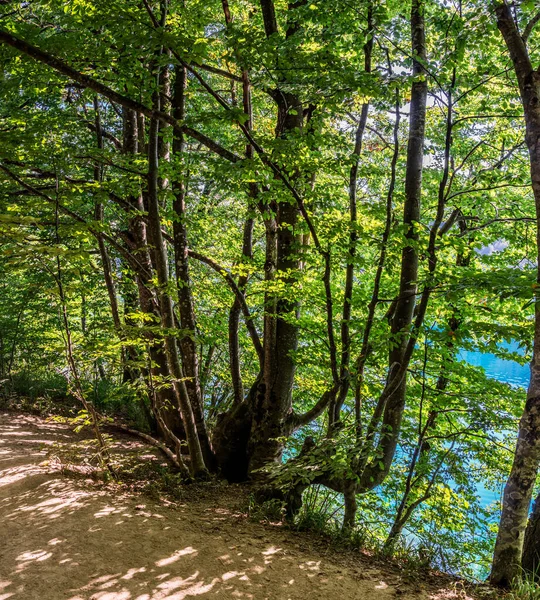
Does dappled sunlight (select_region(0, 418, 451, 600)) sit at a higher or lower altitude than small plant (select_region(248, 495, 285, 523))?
higher

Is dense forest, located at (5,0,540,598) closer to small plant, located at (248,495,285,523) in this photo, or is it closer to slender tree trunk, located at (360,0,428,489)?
slender tree trunk, located at (360,0,428,489)

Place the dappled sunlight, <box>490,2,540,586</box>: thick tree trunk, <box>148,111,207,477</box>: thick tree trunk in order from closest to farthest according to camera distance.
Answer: the dappled sunlight → <box>490,2,540,586</box>: thick tree trunk → <box>148,111,207,477</box>: thick tree trunk

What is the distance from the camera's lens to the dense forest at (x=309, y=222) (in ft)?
12.2

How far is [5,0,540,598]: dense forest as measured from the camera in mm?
3709

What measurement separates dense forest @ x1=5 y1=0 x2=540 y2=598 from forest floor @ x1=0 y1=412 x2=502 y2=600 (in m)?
0.60

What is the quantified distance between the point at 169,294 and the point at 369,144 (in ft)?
20.0

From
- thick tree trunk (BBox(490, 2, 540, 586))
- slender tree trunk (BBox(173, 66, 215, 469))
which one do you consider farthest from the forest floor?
slender tree trunk (BBox(173, 66, 215, 469))

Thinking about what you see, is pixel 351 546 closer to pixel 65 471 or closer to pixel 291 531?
pixel 291 531

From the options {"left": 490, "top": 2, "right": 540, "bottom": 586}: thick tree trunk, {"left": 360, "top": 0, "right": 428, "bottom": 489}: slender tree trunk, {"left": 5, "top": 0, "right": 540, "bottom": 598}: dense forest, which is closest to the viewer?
{"left": 490, "top": 2, "right": 540, "bottom": 586}: thick tree trunk

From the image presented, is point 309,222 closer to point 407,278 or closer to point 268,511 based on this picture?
point 407,278

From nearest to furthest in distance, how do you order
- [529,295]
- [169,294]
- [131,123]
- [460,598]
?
[460,598], [529,295], [169,294], [131,123]

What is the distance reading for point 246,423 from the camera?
670cm

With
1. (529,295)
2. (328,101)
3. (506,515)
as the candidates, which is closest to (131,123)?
(328,101)

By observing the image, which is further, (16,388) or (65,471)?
(16,388)
